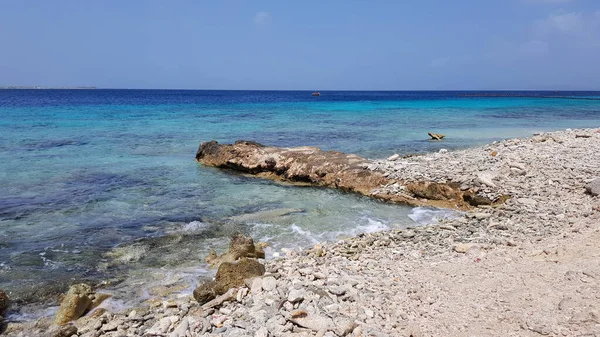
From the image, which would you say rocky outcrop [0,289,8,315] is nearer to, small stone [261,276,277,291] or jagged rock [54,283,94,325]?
jagged rock [54,283,94,325]

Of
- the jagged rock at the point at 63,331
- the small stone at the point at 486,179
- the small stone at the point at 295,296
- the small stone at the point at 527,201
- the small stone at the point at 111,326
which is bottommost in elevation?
the small stone at the point at 111,326

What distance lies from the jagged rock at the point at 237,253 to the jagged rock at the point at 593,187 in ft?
26.6

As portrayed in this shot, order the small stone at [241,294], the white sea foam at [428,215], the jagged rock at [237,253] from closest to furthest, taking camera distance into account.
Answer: the small stone at [241,294], the jagged rock at [237,253], the white sea foam at [428,215]

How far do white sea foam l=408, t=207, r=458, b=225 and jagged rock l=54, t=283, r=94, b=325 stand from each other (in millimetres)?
7443

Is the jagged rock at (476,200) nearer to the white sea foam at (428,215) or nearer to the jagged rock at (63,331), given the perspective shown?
the white sea foam at (428,215)

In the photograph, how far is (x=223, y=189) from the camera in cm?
1446

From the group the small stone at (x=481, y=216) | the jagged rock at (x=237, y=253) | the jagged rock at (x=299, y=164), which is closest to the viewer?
the jagged rock at (x=237, y=253)

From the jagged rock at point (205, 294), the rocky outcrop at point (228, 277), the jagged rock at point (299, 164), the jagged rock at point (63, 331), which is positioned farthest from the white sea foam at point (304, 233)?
the jagged rock at point (63, 331)

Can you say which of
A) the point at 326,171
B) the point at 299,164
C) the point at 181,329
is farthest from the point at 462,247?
the point at 299,164

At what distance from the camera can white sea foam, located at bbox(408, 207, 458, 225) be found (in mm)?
10727

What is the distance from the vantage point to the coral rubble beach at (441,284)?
5.20m

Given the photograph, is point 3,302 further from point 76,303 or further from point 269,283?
point 269,283

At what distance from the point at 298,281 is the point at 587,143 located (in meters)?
14.9

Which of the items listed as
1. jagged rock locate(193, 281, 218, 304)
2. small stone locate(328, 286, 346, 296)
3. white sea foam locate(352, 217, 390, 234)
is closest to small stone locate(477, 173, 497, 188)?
white sea foam locate(352, 217, 390, 234)
